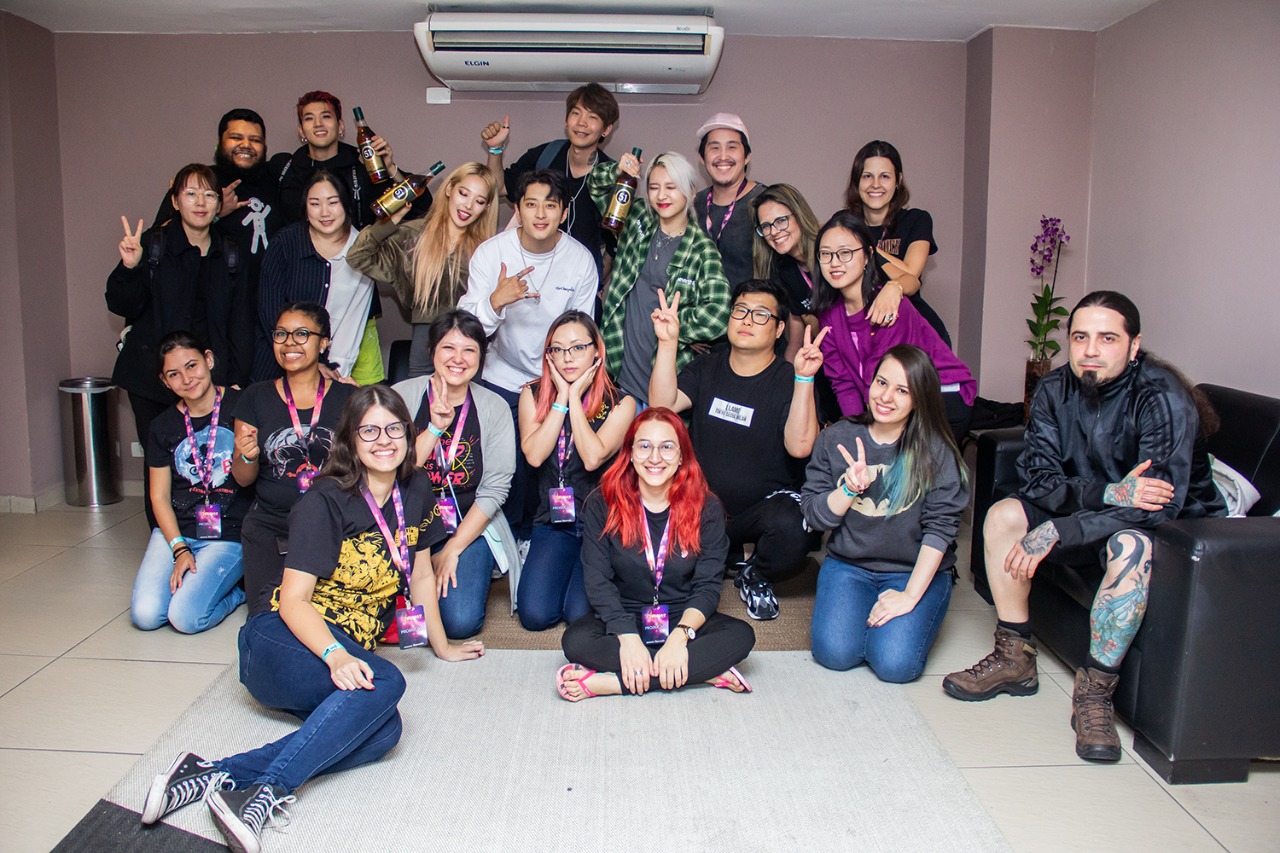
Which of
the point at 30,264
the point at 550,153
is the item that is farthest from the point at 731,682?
the point at 30,264

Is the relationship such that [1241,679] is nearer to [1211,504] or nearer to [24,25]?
[1211,504]

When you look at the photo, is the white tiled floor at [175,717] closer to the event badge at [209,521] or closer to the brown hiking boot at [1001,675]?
the brown hiking boot at [1001,675]

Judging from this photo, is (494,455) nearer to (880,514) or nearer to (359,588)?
(359,588)

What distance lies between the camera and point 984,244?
4750 millimetres

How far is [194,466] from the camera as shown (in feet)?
11.6

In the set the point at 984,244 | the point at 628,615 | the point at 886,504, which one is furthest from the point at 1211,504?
the point at 984,244

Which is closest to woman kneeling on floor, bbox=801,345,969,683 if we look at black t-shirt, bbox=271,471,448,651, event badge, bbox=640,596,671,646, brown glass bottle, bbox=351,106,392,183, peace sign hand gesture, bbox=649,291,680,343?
event badge, bbox=640,596,671,646

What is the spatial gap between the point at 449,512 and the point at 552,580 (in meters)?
0.42

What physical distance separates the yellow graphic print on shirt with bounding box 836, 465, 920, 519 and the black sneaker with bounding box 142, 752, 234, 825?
77.5 inches

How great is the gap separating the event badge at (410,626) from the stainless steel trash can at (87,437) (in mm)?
3030

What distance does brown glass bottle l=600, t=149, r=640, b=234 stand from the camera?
3871 mm

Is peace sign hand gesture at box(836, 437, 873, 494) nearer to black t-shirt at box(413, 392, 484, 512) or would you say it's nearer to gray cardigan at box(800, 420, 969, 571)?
gray cardigan at box(800, 420, 969, 571)

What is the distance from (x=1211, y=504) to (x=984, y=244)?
225 cm

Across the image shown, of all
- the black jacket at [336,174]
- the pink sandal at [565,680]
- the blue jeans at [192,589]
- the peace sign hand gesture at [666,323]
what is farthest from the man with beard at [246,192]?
the pink sandal at [565,680]
